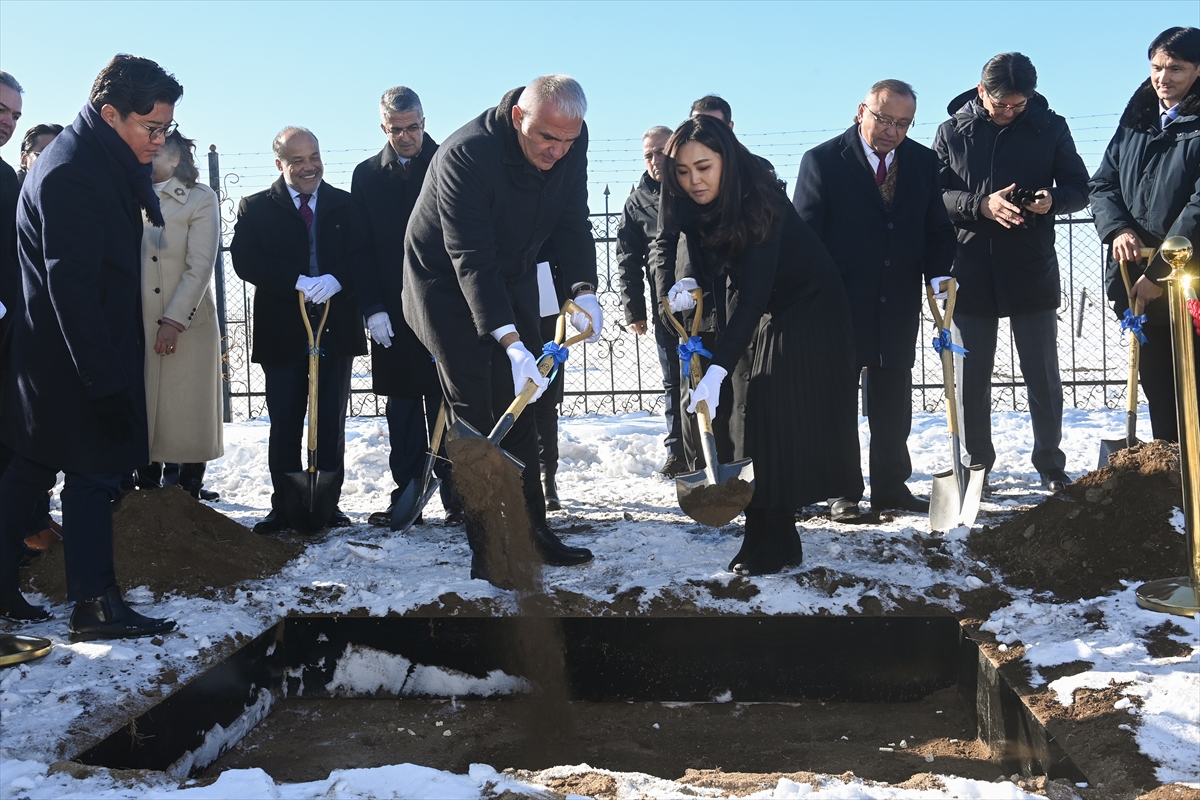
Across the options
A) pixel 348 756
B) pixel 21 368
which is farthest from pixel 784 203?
pixel 21 368

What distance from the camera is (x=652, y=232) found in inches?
232

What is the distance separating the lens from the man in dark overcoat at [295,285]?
5.14 m

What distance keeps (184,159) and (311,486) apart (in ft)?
5.57

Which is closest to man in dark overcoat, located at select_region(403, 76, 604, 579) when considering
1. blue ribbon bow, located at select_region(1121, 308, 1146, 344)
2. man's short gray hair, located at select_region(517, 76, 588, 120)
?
man's short gray hair, located at select_region(517, 76, 588, 120)

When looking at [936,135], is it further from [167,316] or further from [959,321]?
[167,316]

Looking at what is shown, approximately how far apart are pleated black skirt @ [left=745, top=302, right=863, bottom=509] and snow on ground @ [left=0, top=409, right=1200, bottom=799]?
371 millimetres

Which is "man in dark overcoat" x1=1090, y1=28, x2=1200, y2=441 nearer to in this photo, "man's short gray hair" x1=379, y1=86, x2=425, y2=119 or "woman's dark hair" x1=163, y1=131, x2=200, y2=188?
"man's short gray hair" x1=379, y1=86, x2=425, y2=119

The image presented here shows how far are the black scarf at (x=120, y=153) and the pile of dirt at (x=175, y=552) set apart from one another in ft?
4.62

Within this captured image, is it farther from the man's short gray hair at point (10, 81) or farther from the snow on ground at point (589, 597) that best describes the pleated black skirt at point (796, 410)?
the man's short gray hair at point (10, 81)

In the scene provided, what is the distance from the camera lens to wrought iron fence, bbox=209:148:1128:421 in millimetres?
9125

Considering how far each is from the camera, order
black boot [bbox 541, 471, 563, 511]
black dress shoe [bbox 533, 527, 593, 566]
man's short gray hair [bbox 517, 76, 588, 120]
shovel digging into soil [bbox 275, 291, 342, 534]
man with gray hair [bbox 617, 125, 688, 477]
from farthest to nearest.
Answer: man with gray hair [bbox 617, 125, 688, 477]
black boot [bbox 541, 471, 563, 511]
shovel digging into soil [bbox 275, 291, 342, 534]
black dress shoe [bbox 533, 527, 593, 566]
man's short gray hair [bbox 517, 76, 588, 120]

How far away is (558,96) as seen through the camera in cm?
357

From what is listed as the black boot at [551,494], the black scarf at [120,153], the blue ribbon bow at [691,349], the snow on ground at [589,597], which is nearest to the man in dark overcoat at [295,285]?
the snow on ground at [589,597]

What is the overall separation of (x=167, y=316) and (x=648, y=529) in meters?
2.43
